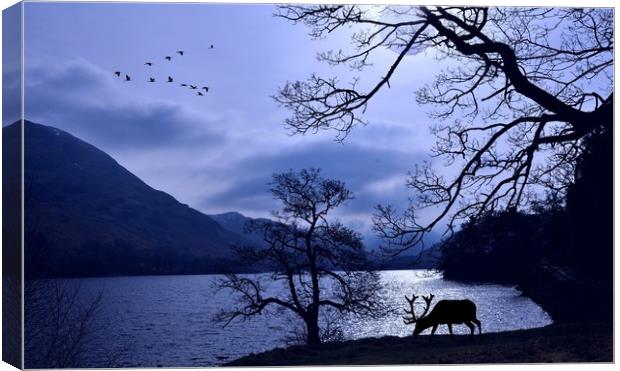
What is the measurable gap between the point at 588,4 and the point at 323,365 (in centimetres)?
723

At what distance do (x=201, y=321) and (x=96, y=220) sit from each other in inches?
103

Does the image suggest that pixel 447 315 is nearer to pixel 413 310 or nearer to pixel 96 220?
pixel 413 310

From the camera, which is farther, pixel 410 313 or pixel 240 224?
pixel 240 224

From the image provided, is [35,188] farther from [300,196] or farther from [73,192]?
[300,196]

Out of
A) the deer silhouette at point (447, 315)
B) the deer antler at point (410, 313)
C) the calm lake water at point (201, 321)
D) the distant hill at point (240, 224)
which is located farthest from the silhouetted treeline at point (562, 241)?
the distant hill at point (240, 224)

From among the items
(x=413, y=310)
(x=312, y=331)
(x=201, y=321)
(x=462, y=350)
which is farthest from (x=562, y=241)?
(x=201, y=321)

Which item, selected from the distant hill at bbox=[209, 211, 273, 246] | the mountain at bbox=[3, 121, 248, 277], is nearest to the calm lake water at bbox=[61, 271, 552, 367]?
the mountain at bbox=[3, 121, 248, 277]

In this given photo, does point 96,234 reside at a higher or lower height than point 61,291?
higher

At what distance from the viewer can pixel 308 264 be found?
569 inches

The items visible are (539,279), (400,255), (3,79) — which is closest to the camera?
(3,79)

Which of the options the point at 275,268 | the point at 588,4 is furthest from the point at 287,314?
the point at 588,4

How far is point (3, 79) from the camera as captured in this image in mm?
11586

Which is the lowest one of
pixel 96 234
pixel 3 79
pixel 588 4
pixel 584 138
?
pixel 96 234

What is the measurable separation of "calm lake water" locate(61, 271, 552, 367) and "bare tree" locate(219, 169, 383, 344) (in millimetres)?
335
